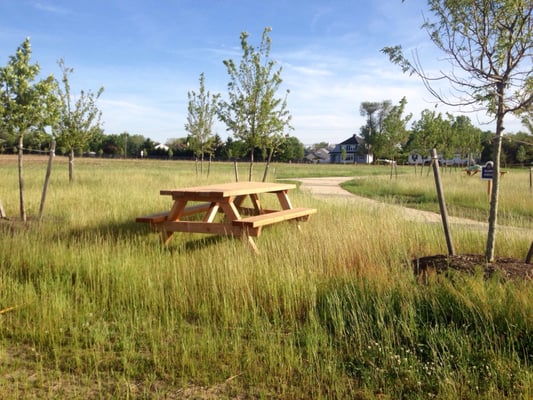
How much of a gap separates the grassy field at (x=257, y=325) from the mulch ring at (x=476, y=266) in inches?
9.1

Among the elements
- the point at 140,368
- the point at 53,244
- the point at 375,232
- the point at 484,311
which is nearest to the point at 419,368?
the point at 484,311

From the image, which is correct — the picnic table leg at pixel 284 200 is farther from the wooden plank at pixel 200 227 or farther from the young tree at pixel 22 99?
the young tree at pixel 22 99

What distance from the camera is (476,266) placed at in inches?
148

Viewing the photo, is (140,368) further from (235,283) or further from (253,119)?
(253,119)

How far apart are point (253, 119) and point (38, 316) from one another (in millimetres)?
10335

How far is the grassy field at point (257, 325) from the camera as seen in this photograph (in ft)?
7.97

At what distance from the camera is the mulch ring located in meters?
3.69

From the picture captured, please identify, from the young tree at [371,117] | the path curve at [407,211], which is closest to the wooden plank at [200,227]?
the path curve at [407,211]

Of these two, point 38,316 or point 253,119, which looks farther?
point 253,119

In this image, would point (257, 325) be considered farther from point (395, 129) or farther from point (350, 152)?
point (350, 152)

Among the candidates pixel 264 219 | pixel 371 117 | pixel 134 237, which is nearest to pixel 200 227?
pixel 264 219

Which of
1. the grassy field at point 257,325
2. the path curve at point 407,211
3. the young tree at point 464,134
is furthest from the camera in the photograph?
the young tree at point 464,134

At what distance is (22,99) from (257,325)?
6.77 m

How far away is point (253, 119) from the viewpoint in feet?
42.7
